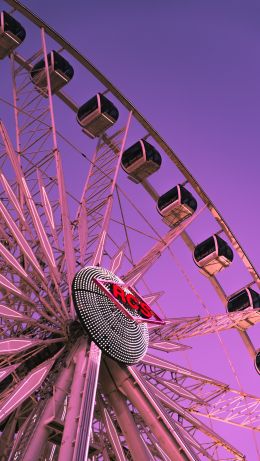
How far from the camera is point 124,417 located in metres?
14.4

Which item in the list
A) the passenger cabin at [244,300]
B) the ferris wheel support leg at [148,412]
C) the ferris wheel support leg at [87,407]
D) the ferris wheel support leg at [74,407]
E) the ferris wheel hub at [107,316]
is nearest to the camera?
the ferris wheel support leg at [87,407]

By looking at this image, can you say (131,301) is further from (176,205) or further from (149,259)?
(176,205)

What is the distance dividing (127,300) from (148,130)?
25.4ft

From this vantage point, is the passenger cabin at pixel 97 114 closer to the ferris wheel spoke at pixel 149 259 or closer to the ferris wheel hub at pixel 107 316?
the ferris wheel spoke at pixel 149 259

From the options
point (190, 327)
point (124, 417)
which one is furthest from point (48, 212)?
point (124, 417)

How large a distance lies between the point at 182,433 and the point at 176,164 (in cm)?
964

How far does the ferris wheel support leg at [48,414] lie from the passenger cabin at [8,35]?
10514mm

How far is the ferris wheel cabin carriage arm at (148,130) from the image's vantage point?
20.6 meters

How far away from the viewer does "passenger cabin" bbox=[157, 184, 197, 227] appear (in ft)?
70.8

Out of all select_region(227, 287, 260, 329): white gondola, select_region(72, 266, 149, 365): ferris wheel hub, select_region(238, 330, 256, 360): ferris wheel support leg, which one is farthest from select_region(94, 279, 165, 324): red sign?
select_region(238, 330, 256, 360): ferris wheel support leg

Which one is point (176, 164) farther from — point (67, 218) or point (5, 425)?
point (5, 425)

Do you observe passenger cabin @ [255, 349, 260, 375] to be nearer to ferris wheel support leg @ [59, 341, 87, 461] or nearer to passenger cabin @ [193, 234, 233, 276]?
passenger cabin @ [193, 234, 233, 276]

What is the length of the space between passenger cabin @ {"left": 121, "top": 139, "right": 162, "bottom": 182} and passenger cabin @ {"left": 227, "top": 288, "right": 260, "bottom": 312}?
441 centimetres

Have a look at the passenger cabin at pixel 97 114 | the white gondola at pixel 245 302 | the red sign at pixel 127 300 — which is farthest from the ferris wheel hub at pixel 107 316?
the passenger cabin at pixel 97 114
